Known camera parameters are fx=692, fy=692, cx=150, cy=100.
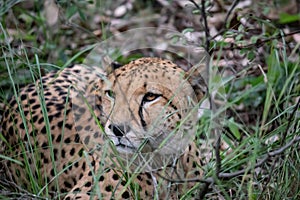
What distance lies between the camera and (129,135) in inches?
102

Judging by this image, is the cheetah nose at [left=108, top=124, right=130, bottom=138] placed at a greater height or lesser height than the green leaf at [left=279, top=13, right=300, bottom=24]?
greater

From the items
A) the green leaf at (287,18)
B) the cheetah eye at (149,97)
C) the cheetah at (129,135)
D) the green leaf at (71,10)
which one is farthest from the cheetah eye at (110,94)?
the green leaf at (287,18)

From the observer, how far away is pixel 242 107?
411cm

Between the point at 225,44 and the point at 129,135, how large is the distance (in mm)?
771

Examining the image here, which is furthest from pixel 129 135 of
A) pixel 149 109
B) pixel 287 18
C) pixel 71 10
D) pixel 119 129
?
pixel 287 18

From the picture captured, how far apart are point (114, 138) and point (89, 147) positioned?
1.51 ft

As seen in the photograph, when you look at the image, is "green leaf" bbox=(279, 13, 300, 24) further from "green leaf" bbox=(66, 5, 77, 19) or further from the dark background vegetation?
"green leaf" bbox=(66, 5, 77, 19)

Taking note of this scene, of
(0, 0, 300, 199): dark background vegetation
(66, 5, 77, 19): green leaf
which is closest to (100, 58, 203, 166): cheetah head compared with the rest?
(0, 0, 300, 199): dark background vegetation

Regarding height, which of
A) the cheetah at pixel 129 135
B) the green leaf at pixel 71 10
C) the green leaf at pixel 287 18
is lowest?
the green leaf at pixel 287 18

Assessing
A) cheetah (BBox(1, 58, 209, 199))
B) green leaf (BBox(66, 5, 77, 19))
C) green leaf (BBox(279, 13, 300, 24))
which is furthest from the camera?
green leaf (BBox(279, 13, 300, 24))

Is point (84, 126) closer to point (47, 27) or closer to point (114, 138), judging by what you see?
point (114, 138)

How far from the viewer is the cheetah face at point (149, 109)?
259 cm

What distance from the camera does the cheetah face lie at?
2.59 m

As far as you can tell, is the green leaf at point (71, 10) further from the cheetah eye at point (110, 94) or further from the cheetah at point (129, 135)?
the cheetah eye at point (110, 94)
